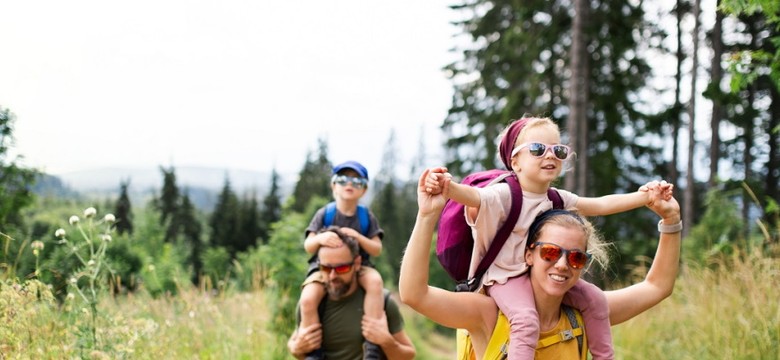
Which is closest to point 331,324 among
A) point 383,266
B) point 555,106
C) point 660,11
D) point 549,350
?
point 549,350

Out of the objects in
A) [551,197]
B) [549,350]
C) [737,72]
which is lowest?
[549,350]

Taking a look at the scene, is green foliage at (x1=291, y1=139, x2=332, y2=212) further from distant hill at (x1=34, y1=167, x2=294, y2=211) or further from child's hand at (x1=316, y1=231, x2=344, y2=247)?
child's hand at (x1=316, y1=231, x2=344, y2=247)

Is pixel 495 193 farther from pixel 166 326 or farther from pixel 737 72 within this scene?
pixel 166 326

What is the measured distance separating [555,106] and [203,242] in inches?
914

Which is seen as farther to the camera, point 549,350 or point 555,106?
point 555,106

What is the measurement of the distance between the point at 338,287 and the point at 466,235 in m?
2.05


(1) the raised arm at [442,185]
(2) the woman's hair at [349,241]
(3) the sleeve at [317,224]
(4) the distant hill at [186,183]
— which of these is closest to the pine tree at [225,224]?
(4) the distant hill at [186,183]

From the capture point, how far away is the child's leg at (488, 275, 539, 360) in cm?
232

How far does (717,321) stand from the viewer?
17.4ft

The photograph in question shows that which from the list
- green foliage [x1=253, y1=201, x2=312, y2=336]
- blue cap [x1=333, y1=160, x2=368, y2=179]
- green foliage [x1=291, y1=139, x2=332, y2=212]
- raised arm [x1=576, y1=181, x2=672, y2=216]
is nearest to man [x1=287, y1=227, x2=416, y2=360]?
blue cap [x1=333, y1=160, x2=368, y2=179]

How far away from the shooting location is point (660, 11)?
18547 millimetres

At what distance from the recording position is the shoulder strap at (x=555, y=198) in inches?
106

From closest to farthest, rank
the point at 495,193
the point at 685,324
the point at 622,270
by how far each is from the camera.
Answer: the point at 495,193
the point at 685,324
the point at 622,270

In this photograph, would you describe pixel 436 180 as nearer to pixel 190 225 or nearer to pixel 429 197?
pixel 429 197
